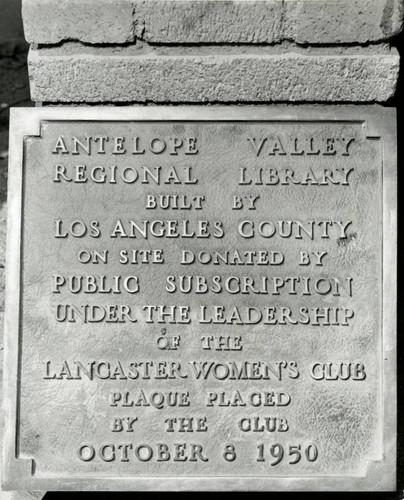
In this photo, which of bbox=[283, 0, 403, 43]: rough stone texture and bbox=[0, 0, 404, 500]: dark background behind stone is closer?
bbox=[283, 0, 403, 43]: rough stone texture

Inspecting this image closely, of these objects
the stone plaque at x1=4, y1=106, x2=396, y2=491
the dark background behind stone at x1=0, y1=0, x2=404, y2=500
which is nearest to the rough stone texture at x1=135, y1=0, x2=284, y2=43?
the stone plaque at x1=4, y1=106, x2=396, y2=491

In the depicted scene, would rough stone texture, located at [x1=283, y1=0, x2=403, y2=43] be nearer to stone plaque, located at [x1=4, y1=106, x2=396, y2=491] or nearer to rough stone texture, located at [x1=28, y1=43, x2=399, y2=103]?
rough stone texture, located at [x1=28, y1=43, x2=399, y2=103]

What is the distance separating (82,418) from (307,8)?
6.77ft

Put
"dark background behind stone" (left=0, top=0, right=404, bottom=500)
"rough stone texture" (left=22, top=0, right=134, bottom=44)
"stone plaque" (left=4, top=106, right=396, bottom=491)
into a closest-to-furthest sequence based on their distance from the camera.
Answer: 1. "stone plaque" (left=4, top=106, right=396, bottom=491)
2. "rough stone texture" (left=22, top=0, right=134, bottom=44)
3. "dark background behind stone" (left=0, top=0, right=404, bottom=500)

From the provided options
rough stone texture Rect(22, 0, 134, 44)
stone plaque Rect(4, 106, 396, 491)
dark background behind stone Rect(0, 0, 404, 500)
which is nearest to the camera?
stone plaque Rect(4, 106, 396, 491)

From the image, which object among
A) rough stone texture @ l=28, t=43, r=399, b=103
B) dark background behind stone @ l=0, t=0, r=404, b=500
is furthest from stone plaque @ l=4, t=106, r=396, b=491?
dark background behind stone @ l=0, t=0, r=404, b=500

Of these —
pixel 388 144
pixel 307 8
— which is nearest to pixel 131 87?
pixel 307 8

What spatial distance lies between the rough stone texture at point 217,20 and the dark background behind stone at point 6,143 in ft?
1.42

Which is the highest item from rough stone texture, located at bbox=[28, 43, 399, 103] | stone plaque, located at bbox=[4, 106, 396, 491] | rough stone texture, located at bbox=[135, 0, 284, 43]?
rough stone texture, located at bbox=[135, 0, 284, 43]

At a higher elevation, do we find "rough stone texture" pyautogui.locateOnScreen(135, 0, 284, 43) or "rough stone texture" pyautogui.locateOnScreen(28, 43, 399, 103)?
"rough stone texture" pyautogui.locateOnScreen(135, 0, 284, 43)

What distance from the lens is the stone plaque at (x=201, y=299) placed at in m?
3.63

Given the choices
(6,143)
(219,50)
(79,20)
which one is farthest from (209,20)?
(6,143)

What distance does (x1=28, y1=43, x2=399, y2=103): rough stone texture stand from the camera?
3750mm

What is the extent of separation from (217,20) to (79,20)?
618 millimetres
